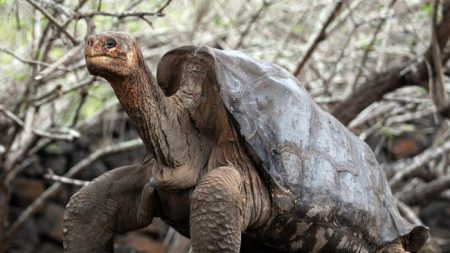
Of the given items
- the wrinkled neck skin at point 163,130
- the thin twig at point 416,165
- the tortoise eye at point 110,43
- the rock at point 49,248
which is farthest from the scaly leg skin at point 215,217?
the rock at point 49,248

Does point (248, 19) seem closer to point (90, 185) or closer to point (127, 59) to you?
point (90, 185)

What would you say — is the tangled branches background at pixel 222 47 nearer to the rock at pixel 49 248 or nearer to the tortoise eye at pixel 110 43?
the rock at pixel 49 248

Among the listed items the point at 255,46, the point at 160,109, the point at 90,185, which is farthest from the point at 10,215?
the point at 160,109

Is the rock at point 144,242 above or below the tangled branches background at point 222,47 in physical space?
below

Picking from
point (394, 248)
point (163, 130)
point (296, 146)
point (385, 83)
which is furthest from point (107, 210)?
point (385, 83)

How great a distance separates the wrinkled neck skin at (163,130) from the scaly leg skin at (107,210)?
19cm

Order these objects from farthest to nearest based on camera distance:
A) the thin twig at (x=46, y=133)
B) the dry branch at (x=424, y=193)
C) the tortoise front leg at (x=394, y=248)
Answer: the dry branch at (x=424, y=193) → the thin twig at (x=46, y=133) → the tortoise front leg at (x=394, y=248)

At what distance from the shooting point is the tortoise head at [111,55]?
6.40 ft

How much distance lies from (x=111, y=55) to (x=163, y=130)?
37 centimetres

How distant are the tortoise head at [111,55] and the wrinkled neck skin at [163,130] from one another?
42 millimetres

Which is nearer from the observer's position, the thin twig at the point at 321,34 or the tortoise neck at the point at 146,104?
the tortoise neck at the point at 146,104

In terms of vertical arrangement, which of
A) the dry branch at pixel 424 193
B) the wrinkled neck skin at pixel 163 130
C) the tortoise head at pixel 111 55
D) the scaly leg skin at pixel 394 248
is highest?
the tortoise head at pixel 111 55

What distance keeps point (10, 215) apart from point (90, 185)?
14.1ft

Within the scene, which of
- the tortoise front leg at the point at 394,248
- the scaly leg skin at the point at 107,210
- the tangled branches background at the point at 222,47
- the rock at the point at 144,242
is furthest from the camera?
the rock at the point at 144,242
